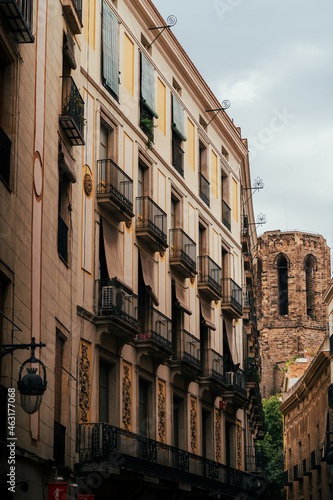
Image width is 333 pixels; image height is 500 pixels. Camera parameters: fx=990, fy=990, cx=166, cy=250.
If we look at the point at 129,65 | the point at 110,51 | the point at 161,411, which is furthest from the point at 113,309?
the point at 129,65

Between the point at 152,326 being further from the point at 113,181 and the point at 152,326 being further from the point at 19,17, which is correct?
the point at 19,17

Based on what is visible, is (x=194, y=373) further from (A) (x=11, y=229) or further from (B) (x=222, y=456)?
(A) (x=11, y=229)

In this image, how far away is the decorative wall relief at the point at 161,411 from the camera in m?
25.0

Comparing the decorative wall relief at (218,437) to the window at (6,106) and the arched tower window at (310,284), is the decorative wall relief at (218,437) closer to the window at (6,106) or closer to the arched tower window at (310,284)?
the window at (6,106)

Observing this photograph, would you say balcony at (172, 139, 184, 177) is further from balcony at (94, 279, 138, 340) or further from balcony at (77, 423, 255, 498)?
balcony at (77, 423, 255, 498)

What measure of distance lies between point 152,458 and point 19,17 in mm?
12305

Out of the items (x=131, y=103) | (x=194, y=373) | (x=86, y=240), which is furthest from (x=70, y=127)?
(x=194, y=373)

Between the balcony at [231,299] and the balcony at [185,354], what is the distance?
464 centimetres

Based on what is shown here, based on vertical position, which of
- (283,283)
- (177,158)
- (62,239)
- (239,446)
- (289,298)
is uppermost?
(283,283)

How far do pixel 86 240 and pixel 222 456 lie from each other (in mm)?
12524

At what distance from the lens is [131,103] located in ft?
81.6

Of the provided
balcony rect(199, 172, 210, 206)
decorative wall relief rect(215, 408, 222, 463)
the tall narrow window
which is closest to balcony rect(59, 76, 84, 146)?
the tall narrow window

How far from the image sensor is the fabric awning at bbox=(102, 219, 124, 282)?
2195 cm

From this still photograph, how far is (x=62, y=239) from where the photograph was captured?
736 inches
